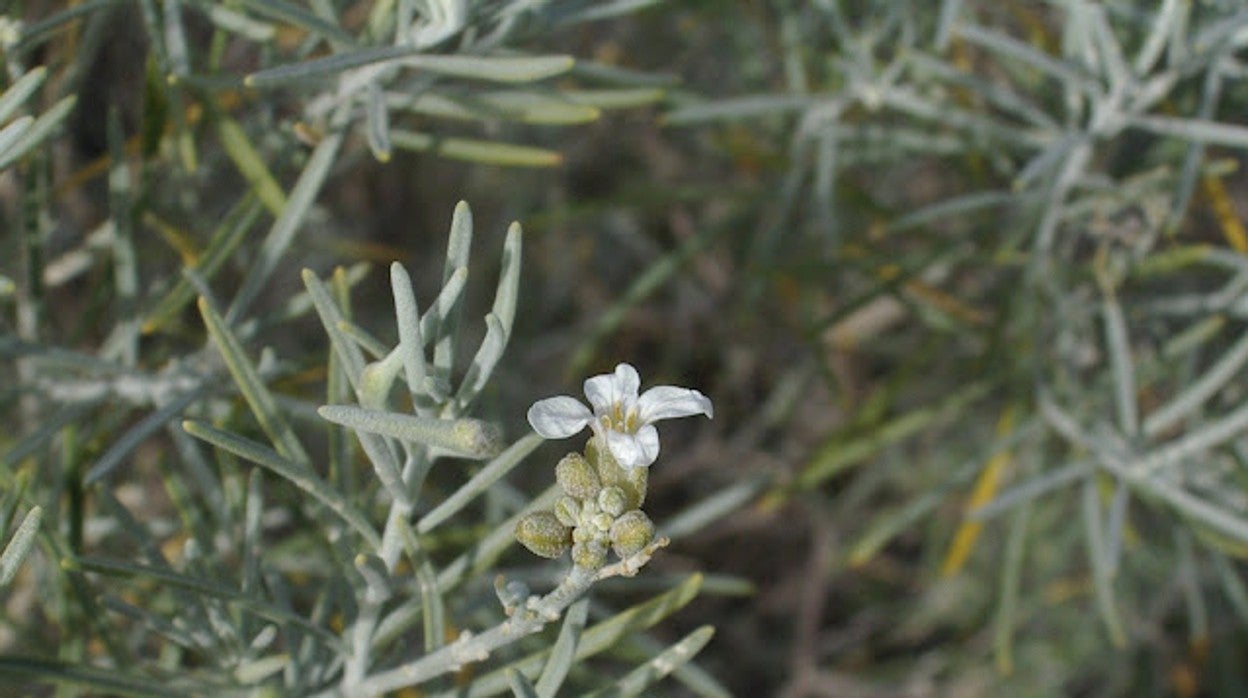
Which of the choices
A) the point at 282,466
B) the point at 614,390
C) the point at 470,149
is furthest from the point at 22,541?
the point at 470,149

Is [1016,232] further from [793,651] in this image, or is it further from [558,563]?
[793,651]

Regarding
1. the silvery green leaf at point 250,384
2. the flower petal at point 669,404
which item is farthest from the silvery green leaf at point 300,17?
the flower petal at point 669,404

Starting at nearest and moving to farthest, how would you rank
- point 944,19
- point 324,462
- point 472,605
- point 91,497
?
point 472,605
point 944,19
point 91,497
point 324,462

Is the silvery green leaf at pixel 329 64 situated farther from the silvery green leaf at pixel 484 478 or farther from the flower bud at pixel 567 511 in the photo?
the flower bud at pixel 567 511

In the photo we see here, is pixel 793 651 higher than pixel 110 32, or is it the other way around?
pixel 110 32

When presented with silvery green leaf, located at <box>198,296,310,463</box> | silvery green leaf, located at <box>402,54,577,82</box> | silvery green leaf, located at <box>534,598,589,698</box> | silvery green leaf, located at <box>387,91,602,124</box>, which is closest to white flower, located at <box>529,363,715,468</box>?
silvery green leaf, located at <box>534,598,589,698</box>

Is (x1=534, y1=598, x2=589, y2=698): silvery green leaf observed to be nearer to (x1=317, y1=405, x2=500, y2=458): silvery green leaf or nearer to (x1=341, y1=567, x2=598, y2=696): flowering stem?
(x1=341, y1=567, x2=598, y2=696): flowering stem

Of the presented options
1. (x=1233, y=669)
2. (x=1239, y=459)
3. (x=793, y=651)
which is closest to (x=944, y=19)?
(x=1239, y=459)

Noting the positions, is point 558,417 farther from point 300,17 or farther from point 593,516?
point 300,17

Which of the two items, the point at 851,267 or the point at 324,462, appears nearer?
the point at 851,267
